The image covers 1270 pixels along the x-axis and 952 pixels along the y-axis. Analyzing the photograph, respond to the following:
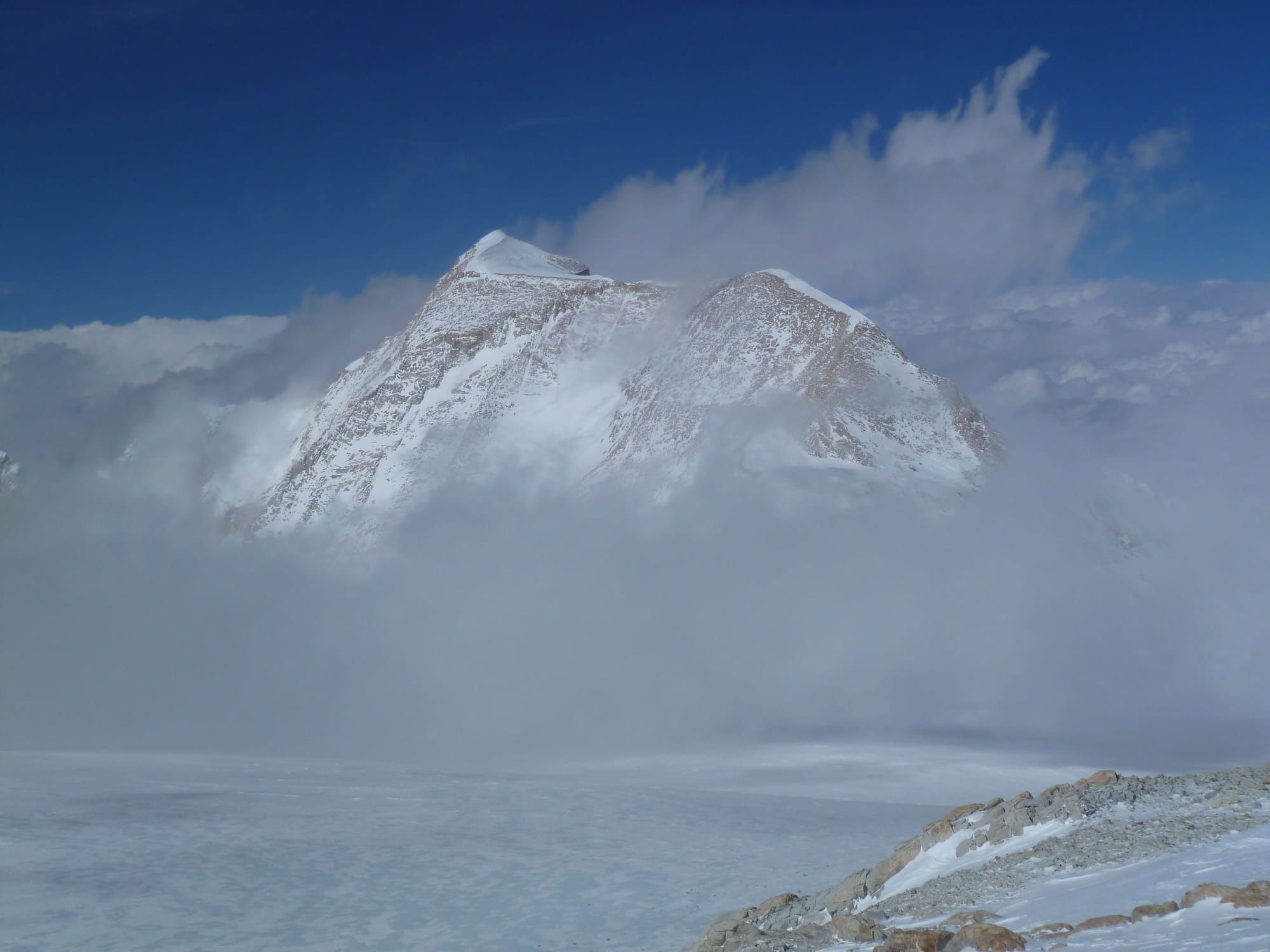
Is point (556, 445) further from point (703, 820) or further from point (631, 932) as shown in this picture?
point (631, 932)

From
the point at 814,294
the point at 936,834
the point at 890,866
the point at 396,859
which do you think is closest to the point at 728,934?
the point at 890,866

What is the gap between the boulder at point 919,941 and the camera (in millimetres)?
11898

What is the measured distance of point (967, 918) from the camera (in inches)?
532

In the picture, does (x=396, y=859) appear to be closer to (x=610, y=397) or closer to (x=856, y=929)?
(x=856, y=929)

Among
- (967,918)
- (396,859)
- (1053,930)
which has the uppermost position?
(1053,930)

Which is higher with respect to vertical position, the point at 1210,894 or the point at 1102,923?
the point at 1210,894

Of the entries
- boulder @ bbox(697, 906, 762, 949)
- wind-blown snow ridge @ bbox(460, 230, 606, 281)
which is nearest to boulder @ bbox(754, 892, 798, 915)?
boulder @ bbox(697, 906, 762, 949)

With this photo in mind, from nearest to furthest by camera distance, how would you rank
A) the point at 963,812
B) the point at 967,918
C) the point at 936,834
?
the point at 967,918, the point at 936,834, the point at 963,812

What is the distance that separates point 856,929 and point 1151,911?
3561mm

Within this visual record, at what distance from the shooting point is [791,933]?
14664mm

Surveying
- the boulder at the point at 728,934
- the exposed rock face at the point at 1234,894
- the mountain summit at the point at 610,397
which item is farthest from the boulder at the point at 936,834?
the mountain summit at the point at 610,397

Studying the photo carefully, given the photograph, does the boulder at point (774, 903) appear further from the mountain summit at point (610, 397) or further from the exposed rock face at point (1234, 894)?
the mountain summit at point (610, 397)

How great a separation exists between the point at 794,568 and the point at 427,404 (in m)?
58.2

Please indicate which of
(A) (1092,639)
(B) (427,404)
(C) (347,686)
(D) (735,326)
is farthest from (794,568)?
(B) (427,404)
